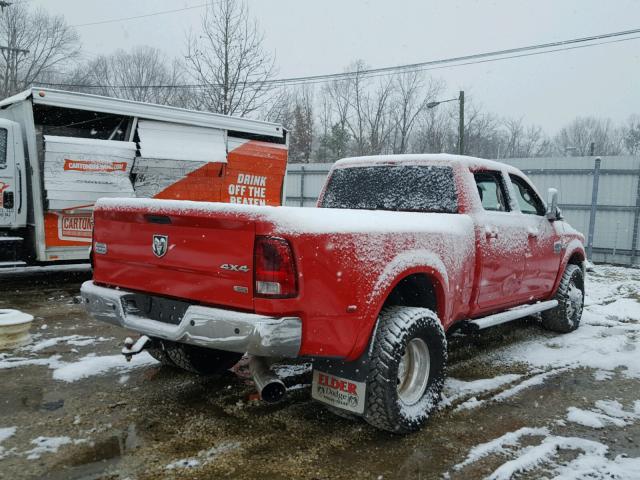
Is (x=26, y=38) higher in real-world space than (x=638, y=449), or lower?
higher

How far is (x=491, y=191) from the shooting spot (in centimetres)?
498

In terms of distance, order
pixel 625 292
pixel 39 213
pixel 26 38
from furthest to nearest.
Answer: pixel 26 38, pixel 625 292, pixel 39 213

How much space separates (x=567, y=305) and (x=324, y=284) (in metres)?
4.30

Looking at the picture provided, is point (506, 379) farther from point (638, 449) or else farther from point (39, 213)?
point (39, 213)

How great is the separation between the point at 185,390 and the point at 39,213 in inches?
196

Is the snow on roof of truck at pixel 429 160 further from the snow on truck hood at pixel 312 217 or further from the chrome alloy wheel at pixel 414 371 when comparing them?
the chrome alloy wheel at pixel 414 371

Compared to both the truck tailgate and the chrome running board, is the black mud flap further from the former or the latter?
the chrome running board

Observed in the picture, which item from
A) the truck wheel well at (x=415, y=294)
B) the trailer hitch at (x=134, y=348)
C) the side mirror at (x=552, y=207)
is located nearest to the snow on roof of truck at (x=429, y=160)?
the side mirror at (x=552, y=207)

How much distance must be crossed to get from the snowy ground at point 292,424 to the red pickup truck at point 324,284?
0.83 feet

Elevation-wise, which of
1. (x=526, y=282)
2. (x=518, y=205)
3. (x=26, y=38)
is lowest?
(x=526, y=282)

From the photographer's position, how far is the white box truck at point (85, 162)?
768cm

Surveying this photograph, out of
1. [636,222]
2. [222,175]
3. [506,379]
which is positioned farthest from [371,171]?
[636,222]

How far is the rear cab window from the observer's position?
179 inches

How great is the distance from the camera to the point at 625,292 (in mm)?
9375
